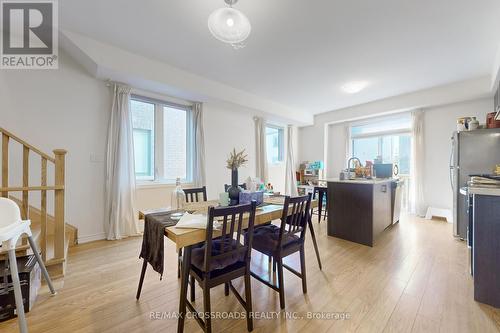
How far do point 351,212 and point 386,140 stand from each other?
10.5 ft

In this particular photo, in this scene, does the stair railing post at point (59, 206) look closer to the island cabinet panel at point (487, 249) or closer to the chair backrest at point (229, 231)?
the chair backrest at point (229, 231)

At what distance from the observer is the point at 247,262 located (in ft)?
4.96

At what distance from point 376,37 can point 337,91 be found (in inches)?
71.2

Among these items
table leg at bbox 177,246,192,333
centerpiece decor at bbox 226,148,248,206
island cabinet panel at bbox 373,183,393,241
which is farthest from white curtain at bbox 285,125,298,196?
table leg at bbox 177,246,192,333

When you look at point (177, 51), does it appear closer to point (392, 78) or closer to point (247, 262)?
point (247, 262)

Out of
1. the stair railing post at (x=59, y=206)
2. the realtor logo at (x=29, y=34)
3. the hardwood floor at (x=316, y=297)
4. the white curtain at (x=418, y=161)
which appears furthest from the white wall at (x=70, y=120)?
the white curtain at (x=418, y=161)

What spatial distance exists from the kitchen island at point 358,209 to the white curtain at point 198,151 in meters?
2.33

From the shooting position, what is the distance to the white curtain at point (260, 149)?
5.23 m

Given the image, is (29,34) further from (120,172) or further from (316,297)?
(316,297)

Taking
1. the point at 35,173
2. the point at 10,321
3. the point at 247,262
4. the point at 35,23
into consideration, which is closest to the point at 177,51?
the point at 35,23

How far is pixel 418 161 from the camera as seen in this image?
14.8 ft

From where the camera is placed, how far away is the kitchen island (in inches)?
113

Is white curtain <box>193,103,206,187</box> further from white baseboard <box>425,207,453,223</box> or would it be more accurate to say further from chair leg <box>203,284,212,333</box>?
white baseboard <box>425,207,453,223</box>

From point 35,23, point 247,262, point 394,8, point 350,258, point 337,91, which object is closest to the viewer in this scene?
point 247,262
